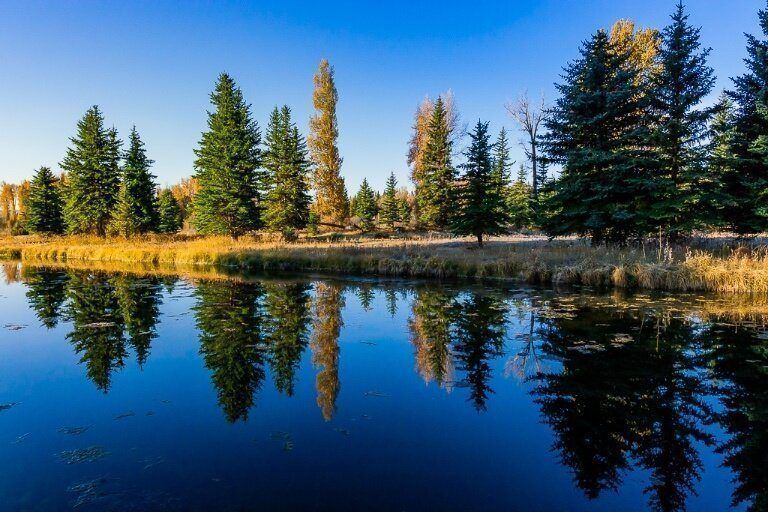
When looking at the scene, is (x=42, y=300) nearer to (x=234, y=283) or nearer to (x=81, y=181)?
(x=234, y=283)

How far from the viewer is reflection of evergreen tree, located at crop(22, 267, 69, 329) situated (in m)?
11.6

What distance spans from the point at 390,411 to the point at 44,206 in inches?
2288

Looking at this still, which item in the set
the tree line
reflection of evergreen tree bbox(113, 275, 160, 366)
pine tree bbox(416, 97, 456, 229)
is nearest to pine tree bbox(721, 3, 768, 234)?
the tree line

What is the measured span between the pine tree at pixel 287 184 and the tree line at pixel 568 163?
11cm

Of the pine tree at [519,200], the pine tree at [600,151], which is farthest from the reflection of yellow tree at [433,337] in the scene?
the pine tree at [519,200]

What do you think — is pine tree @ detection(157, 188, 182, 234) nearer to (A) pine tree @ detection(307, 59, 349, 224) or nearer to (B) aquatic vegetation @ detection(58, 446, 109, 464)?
(A) pine tree @ detection(307, 59, 349, 224)

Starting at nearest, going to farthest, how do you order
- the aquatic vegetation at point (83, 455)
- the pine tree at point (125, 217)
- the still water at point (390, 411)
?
the still water at point (390, 411), the aquatic vegetation at point (83, 455), the pine tree at point (125, 217)

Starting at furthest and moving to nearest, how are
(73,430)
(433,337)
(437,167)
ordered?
1. (437,167)
2. (433,337)
3. (73,430)

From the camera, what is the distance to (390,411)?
18.6ft

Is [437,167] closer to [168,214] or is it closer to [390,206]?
[390,206]

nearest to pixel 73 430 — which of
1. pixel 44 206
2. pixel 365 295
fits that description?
pixel 365 295

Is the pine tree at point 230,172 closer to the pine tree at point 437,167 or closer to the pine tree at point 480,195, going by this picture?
the pine tree at point 437,167

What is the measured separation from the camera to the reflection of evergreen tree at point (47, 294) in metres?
11.6

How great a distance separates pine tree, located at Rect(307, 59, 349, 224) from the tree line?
0.36 ft
